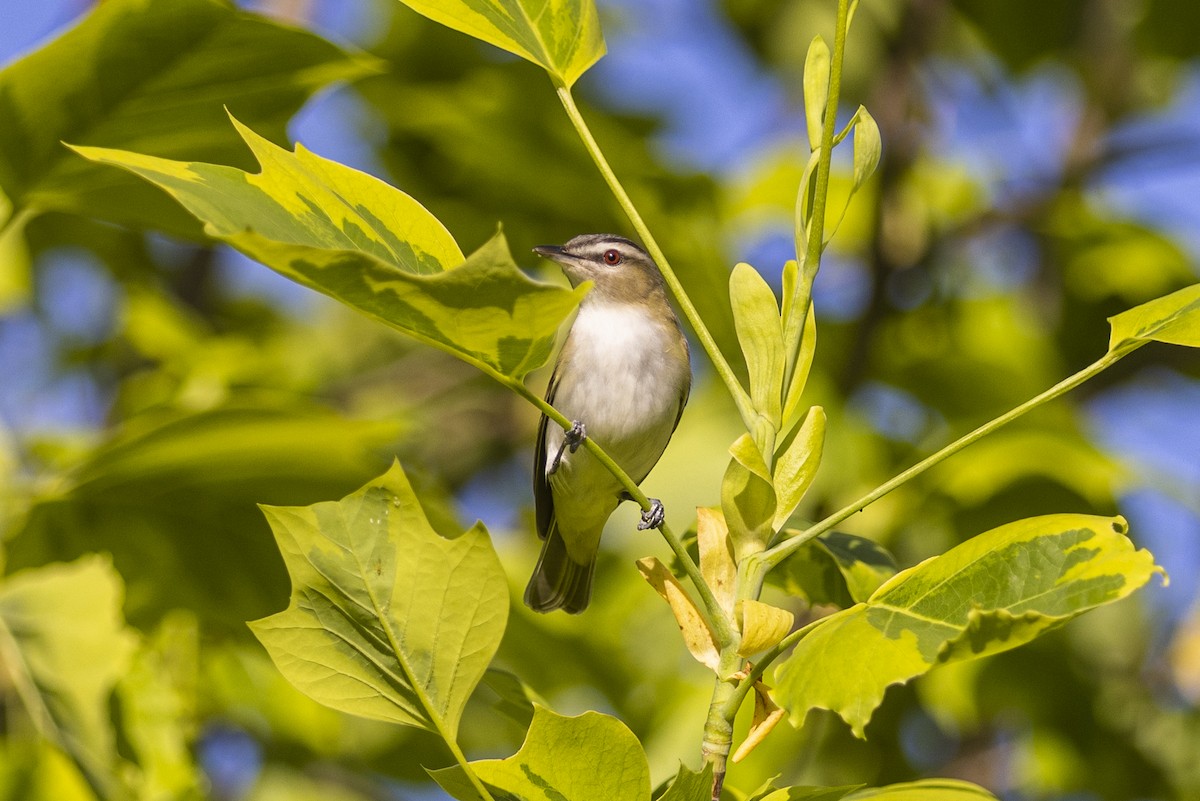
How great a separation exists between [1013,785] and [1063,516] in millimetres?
3590

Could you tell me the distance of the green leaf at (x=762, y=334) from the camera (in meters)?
1.85

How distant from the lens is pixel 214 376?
4445mm

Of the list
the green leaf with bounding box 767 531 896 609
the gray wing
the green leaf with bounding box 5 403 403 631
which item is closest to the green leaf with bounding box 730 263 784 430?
the green leaf with bounding box 767 531 896 609

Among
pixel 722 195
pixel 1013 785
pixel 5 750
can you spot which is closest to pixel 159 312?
pixel 5 750

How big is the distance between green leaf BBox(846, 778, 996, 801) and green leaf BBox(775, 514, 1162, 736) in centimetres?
19

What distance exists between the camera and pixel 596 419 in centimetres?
403

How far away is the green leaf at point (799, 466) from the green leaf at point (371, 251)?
386mm

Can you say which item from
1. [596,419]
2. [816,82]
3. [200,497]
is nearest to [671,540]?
[816,82]

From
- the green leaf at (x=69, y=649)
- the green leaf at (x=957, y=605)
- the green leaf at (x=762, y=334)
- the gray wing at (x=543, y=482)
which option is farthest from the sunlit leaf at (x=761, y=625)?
the gray wing at (x=543, y=482)

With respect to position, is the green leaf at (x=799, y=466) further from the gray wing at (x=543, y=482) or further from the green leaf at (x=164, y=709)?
the gray wing at (x=543, y=482)

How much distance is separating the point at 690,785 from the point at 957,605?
40cm

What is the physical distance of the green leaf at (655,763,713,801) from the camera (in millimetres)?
1648

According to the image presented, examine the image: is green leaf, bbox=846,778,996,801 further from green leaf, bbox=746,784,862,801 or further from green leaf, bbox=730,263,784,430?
green leaf, bbox=730,263,784,430

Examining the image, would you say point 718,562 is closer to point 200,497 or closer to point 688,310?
point 688,310
